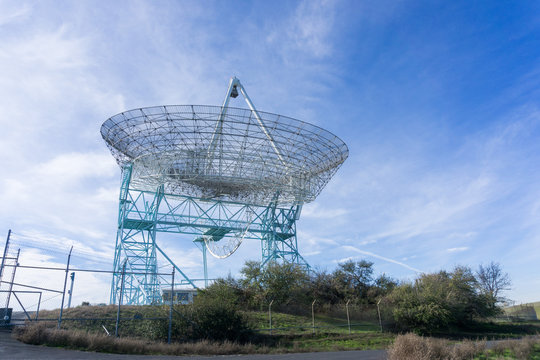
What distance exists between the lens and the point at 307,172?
38.9 metres

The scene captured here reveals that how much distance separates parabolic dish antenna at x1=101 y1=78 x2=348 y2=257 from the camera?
30797mm

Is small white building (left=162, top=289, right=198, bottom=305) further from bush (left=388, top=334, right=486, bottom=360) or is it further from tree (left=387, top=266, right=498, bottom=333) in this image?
tree (left=387, top=266, right=498, bottom=333)

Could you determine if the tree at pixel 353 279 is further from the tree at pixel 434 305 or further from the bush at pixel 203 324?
the bush at pixel 203 324

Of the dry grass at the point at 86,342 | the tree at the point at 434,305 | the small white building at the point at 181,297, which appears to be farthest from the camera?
the tree at the point at 434,305

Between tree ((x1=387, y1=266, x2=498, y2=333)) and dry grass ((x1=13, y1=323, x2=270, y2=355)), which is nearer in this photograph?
dry grass ((x1=13, y1=323, x2=270, y2=355))

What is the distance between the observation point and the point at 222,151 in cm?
3453

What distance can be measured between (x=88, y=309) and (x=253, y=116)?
701 inches

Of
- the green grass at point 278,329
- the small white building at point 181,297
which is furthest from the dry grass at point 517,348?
the small white building at point 181,297

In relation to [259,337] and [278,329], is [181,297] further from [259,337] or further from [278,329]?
[259,337]

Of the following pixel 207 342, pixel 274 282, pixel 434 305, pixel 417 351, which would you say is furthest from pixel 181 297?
pixel 417 351

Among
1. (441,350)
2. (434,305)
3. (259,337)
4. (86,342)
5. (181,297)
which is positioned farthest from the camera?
(181,297)

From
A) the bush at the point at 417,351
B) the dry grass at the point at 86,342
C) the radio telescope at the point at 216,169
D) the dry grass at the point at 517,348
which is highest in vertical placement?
the radio telescope at the point at 216,169

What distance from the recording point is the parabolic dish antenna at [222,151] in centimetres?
3080

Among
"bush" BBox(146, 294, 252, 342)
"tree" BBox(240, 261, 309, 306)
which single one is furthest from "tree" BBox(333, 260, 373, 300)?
"bush" BBox(146, 294, 252, 342)
